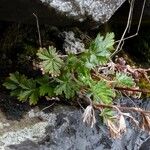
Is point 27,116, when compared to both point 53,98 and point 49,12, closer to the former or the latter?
point 53,98

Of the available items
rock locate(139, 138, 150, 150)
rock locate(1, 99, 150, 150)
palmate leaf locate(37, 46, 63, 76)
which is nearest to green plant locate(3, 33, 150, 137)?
palmate leaf locate(37, 46, 63, 76)

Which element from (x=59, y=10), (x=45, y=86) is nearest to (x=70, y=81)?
(x=45, y=86)

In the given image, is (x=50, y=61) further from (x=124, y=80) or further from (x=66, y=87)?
(x=124, y=80)

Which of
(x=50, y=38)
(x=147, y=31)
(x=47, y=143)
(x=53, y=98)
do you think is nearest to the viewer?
(x=47, y=143)

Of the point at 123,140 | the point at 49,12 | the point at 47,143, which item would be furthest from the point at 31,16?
the point at 123,140

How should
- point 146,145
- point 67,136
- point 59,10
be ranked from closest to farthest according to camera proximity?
1. point 59,10
2. point 67,136
3. point 146,145
